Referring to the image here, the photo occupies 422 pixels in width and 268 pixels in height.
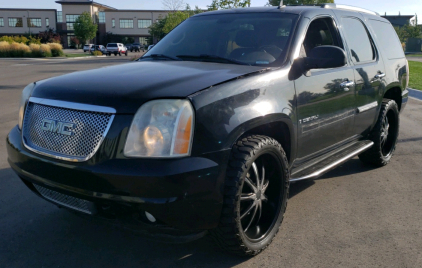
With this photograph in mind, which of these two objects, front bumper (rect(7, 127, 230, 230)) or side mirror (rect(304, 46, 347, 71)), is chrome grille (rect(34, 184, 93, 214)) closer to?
front bumper (rect(7, 127, 230, 230))

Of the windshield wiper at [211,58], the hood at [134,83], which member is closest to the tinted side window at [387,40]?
the windshield wiper at [211,58]

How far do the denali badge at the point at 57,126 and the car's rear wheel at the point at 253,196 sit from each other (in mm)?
1063

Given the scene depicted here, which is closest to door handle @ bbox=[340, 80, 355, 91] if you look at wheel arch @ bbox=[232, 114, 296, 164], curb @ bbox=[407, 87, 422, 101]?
wheel arch @ bbox=[232, 114, 296, 164]

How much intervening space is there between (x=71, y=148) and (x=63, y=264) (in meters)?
0.87

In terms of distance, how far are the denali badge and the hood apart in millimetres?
164

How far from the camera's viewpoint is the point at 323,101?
3875mm

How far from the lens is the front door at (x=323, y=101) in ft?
12.0

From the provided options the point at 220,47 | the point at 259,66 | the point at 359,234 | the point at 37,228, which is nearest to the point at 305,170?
the point at 359,234

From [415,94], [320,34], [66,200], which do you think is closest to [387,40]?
[320,34]

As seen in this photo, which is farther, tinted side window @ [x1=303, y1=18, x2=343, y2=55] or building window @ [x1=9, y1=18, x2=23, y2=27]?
building window @ [x1=9, y1=18, x2=23, y2=27]

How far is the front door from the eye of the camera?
3648 mm

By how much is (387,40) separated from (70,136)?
14.7 ft

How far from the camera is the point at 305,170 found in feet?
12.5

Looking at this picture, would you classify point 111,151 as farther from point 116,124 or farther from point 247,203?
point 247,203
